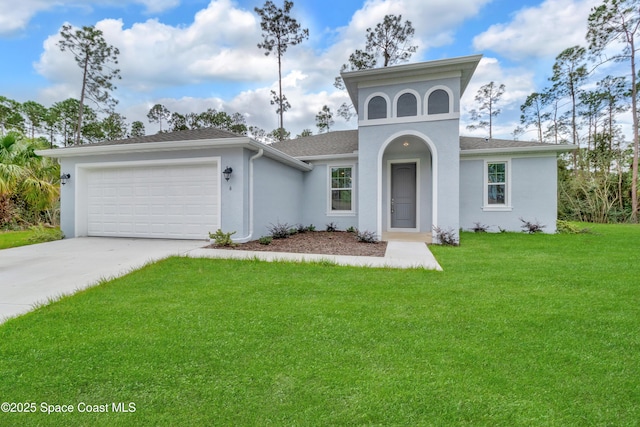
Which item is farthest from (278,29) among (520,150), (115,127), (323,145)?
(115,127)

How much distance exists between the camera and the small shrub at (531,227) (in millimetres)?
10250

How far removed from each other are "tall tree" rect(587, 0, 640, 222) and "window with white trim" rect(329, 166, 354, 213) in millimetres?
15254

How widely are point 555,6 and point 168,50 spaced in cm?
1613

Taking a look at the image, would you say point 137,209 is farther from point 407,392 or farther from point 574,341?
point 574,341

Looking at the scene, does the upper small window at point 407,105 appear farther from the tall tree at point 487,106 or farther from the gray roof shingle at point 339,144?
→ the tall tree at point 487,106

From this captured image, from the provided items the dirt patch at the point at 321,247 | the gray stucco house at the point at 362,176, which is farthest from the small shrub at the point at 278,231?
the dirt patch at the point at 321,247

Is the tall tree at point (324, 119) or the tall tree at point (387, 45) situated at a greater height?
the tall tree at point (387, 45)

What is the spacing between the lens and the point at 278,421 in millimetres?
1740

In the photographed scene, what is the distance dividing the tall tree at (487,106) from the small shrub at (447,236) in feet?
71.4

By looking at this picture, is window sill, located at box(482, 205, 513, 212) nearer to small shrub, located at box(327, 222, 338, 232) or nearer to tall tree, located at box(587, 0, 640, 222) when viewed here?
small shrub, located at box(327, 222, 338, 232)

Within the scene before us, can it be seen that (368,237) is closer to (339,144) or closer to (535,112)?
(339,144)

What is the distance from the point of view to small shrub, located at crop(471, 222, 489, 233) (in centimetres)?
1072

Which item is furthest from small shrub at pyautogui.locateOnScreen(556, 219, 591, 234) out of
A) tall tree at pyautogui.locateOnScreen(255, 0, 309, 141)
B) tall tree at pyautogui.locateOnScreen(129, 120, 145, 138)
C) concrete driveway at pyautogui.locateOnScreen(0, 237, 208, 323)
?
tall tree at pyautogui.locateOnScreen(129, 120, 145, 138)

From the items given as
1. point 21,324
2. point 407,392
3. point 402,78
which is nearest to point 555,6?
point 402,78
